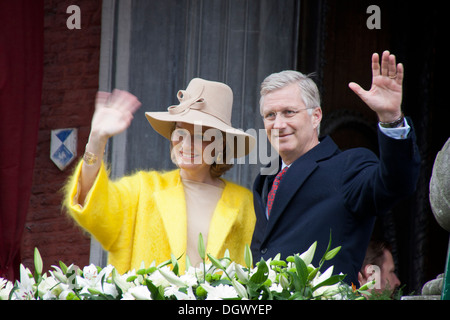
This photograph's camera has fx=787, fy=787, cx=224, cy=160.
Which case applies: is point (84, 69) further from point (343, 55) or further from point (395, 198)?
point (395, 198)

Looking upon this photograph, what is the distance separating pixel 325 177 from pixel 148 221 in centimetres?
78

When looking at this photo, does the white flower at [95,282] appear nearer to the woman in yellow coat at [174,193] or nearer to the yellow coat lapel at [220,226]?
the woman in yellow coat at [174,193]

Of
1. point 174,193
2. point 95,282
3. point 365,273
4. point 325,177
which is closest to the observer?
point 95,282

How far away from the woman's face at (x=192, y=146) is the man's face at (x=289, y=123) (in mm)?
280

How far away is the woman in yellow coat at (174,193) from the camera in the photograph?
3182mm

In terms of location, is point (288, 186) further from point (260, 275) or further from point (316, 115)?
point (260, 275)

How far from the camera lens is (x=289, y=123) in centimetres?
332

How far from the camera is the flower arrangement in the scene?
6.79 ft

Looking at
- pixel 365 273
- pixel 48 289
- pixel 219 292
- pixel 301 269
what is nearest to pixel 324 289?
pixel 301 269

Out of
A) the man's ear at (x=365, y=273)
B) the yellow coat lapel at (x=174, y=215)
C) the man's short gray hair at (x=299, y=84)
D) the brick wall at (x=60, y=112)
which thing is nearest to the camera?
the yellow coat lapel at (x=174, y=215)

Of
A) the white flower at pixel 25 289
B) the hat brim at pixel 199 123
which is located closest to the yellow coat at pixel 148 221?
the hat brim at pixel 199 123

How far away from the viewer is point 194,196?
3480 millimetres

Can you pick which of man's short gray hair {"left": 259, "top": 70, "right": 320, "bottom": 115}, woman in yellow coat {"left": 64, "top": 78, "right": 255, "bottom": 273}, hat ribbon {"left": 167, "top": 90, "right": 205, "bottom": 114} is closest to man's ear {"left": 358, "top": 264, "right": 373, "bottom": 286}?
woman in yellow coat {"left": 64, "top": 78, "right": 255, "bottom": 273}
